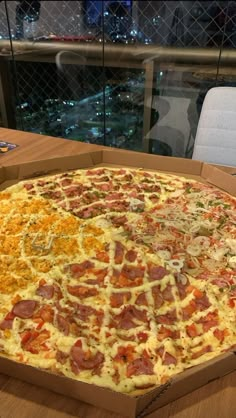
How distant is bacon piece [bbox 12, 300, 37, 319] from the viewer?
105 centimetres

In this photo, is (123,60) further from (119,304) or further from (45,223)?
(119,304)

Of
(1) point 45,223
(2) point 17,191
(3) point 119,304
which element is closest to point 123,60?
(2) point 17,191

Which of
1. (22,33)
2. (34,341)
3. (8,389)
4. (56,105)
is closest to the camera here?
(8,389)

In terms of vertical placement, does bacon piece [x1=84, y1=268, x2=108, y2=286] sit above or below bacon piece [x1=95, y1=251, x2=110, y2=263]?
below

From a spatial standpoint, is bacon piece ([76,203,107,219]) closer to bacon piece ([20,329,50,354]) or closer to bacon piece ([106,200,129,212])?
bacon piece ([106,200,129,212])

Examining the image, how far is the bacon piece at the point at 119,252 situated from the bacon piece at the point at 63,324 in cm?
31

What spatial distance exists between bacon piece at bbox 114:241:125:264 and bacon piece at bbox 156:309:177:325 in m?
0.26

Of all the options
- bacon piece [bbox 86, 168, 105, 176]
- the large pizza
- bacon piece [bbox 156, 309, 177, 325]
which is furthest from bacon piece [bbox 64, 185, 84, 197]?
bacon piece [bbox 156, 309, 177, 325]

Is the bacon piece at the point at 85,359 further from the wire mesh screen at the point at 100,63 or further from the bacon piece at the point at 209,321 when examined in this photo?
the wire mesh screen at the point at 100,63

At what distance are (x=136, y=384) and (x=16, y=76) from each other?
3.67m

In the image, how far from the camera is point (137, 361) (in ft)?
3.08

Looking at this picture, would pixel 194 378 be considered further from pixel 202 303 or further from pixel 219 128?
pixel 219 128

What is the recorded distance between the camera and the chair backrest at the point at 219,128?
206 centimetres

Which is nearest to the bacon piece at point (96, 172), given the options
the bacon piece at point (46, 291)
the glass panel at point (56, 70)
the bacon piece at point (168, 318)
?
the bacon piece at point (46, 291)
